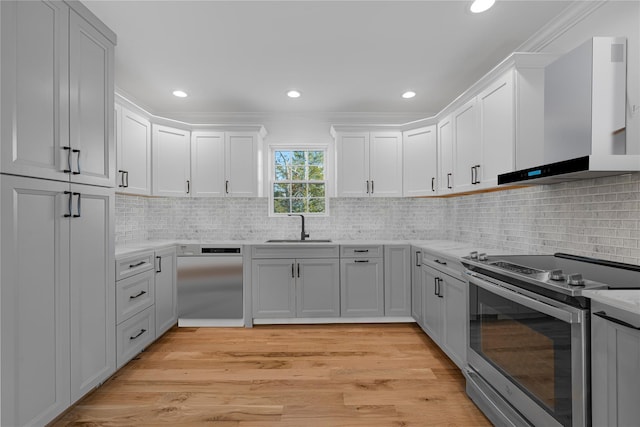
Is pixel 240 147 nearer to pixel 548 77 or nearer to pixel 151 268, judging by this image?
pixel 151 268

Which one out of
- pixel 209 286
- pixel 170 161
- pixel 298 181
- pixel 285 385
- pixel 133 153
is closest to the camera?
pixel 285 385

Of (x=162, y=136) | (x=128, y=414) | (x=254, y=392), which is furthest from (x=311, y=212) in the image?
(x=128, y=414)

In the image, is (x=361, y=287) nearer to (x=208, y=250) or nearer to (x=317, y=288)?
(x=317, y=288)

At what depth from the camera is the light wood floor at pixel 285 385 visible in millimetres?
1926

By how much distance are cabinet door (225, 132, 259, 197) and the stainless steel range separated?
2639 mm

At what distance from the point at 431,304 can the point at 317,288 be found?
123cm

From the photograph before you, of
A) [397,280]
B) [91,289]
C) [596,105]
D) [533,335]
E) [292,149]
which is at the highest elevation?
[292,149]

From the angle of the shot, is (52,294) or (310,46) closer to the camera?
(52,294)

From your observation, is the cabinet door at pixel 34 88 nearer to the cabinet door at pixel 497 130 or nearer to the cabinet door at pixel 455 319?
the cabinet door at pixel 455 319

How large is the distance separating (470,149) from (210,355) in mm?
3000

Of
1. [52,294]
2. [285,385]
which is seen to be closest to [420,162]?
[285,385]

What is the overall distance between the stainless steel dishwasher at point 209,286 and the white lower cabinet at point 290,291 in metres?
0.23

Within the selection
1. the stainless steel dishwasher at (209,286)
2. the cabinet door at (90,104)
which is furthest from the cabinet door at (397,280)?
the cabinet door at (90,104)

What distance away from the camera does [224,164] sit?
3826 mm
